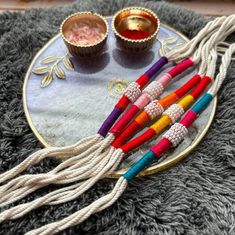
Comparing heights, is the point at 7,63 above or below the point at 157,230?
above

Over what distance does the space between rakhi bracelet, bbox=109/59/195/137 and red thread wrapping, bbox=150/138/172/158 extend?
0.08 metres

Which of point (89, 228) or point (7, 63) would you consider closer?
point (89, 228)

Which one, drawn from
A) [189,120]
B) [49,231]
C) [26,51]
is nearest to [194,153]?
[189,120]

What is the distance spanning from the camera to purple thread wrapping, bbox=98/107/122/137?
792 mm

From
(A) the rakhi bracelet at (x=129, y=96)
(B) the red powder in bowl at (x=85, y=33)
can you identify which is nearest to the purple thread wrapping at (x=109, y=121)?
(A) the rakhi bracelet at (x=129, y=96)

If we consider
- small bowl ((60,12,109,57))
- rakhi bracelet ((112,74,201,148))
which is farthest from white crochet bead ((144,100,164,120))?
small bowl ((60,12,109,57))

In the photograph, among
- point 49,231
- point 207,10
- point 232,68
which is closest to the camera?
point 49,231

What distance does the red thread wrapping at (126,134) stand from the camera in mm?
784

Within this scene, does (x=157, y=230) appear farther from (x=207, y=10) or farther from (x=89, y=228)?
(x=207, y=10)

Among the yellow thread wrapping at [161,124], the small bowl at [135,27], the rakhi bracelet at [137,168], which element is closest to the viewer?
the rakhi bracelet at [137,168]

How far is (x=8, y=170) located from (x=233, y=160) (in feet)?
1.53

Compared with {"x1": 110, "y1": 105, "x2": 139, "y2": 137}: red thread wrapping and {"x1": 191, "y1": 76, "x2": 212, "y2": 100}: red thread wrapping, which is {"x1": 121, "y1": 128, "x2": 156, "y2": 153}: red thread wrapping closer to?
{"x1": 110, "y1": 105, "x2": 139, "y2": 137}: red thread wrapping

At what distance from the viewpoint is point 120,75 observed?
2.97ft

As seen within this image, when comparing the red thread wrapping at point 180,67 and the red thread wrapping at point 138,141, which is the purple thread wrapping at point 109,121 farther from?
the red thread wrapping at point 180,67
